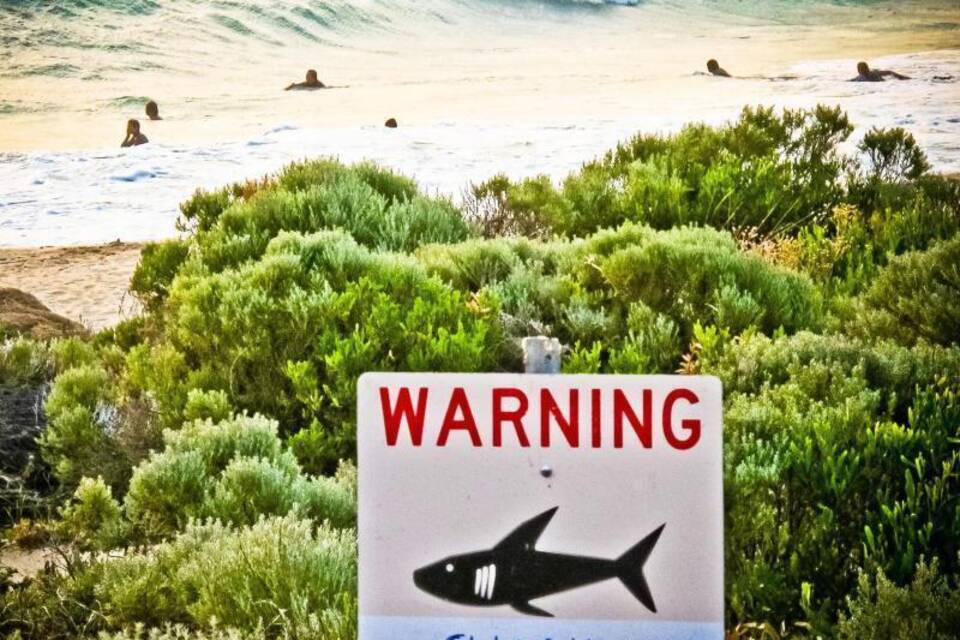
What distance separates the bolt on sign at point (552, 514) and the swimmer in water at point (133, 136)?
19.6ft

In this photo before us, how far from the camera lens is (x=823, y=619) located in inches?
120

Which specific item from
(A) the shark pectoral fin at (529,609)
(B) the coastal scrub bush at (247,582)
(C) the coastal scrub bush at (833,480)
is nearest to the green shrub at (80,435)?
(B) the coastal scrub bush at (247,582)

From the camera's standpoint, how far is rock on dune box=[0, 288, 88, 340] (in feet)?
22.7

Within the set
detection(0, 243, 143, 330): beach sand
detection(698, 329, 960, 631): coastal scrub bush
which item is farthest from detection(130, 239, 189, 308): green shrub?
detection(698, 329, 960, 631): coastal scrub bush

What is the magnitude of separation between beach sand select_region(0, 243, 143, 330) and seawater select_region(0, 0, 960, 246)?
0.12m

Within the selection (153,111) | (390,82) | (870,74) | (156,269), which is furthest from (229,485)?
(870,74)

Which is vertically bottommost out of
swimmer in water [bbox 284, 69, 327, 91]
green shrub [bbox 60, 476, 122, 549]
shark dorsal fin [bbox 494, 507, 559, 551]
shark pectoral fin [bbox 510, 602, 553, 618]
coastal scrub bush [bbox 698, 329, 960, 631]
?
green shrub [bbox 60, 476, 122, 549]

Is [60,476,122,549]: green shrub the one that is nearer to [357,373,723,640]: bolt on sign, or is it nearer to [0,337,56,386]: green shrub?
[0,337,56,386]: green shrub

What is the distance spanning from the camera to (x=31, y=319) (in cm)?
708

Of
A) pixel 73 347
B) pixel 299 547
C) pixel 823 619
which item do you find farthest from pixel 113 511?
pixel 823 619

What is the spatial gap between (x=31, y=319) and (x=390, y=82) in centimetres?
284

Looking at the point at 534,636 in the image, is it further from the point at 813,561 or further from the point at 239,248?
the point at 239,248

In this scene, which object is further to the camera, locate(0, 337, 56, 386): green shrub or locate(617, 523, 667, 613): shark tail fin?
locate(0, 337, 56, 386): green shrub

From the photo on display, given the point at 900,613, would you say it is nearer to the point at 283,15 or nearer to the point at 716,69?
the point at 716,69
